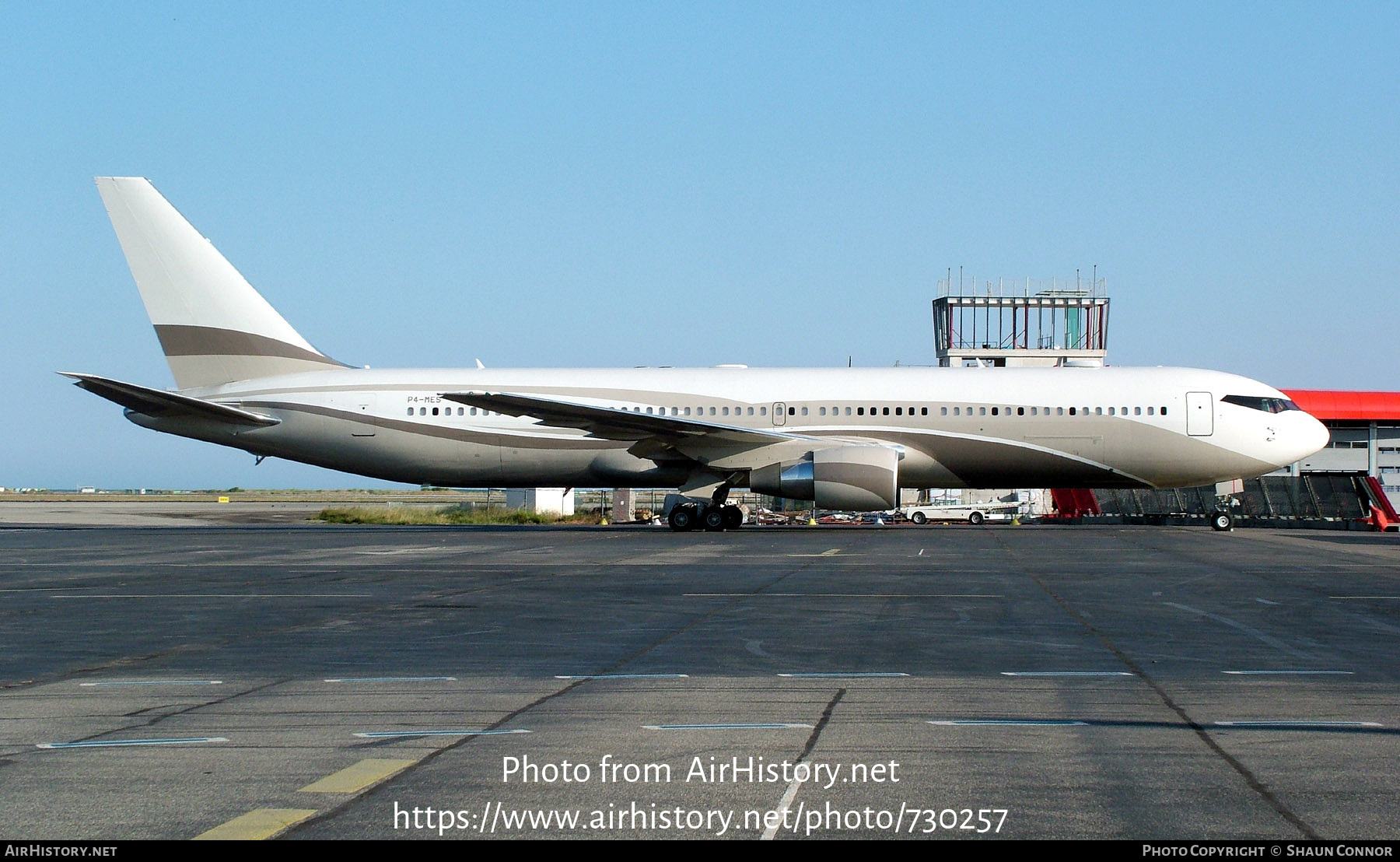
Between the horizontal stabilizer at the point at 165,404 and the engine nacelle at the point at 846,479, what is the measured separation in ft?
44.0

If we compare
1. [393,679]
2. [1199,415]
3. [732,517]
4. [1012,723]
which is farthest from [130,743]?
[1199,415]

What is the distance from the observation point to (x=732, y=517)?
104 feet

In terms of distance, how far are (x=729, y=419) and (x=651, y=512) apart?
2270 centimetres

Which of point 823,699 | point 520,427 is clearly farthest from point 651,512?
point 823,699

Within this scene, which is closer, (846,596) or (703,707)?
(703,707)

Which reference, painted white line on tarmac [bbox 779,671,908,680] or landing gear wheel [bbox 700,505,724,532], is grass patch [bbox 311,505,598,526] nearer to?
landing gear wheel [bbox 700,505,724,532]

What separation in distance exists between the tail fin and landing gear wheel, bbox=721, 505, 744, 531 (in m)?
11.4

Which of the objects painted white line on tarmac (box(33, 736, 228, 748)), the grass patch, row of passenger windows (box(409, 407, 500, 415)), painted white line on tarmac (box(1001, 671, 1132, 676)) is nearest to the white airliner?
row of passenger windows (box(409, 407, 500, 415))

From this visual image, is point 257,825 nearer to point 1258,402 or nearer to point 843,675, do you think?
point 843,675

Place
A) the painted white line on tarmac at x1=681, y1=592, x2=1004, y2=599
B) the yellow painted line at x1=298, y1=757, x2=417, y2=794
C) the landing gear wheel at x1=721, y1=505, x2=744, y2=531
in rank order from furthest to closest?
1. the landing gear wheel at x1=721, y1=505, x2=744, y2=531
2. the painted white line on tarmac at x1=681, y1=592, x2=1004, y2=599
3. the yellow painted line at x1=298, y1=757, x2=417, y2=794

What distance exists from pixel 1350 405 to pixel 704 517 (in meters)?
29.7

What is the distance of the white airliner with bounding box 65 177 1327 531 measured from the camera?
28875 mm

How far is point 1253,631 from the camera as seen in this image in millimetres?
10484

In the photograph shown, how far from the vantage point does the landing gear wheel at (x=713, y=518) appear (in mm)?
31125
